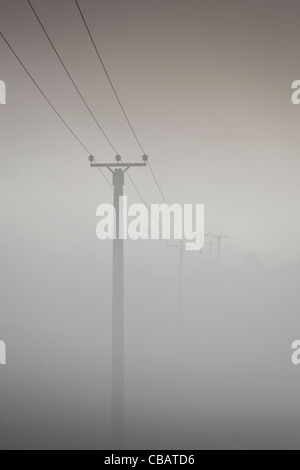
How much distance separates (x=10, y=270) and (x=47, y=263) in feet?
1.91

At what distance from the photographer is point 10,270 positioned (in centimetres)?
911

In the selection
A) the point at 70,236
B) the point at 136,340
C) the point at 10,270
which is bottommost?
the point at 136,340

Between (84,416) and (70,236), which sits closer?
(84,416)

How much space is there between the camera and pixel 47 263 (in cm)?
930

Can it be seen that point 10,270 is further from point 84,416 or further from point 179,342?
point 179,342

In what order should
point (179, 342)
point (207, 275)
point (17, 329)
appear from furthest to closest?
point (207, 275)
point (179, 342)
point (17, 329)

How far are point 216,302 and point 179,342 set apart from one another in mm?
1158
